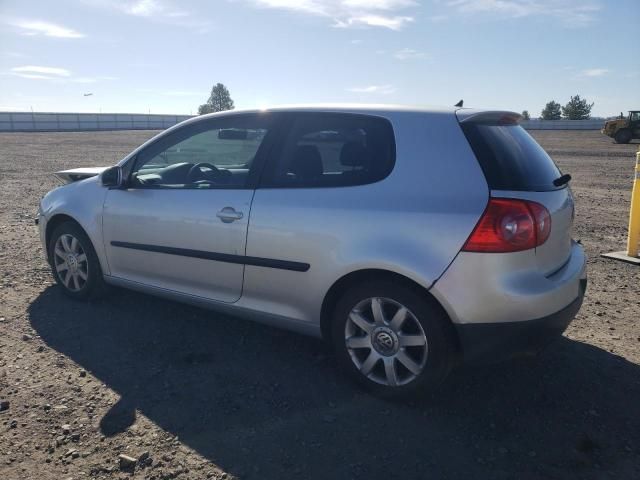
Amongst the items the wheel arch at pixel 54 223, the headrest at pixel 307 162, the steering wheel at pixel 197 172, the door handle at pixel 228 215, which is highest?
the headrest at pixel 307 162

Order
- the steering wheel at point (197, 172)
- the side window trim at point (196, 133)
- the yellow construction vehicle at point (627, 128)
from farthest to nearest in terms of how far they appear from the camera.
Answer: the yellow construction vehicle at point (627, 128) < the steering wheel at point (197, 172) < the side window trim at point (196, 133)

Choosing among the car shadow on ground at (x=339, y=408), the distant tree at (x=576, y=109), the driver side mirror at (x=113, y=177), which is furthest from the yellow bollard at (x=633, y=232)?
the distant tree at (x=576, y=109)

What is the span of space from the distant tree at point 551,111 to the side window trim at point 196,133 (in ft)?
291

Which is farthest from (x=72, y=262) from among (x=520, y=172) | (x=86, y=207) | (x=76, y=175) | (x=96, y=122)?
(x=96, y=122)

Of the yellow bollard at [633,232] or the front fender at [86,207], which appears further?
the yellow bollard at [633,232]

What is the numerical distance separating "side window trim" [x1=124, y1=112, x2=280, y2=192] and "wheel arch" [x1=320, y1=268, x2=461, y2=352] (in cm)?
90

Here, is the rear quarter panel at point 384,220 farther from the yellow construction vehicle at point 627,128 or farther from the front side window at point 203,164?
the yellow construction vehicle at point 627,128

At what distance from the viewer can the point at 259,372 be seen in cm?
349

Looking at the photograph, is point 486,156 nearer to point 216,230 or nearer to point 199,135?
point 216,230

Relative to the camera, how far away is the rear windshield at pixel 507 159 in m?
2.85

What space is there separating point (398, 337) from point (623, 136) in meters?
32.0

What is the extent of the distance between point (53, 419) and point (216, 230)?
1472mm

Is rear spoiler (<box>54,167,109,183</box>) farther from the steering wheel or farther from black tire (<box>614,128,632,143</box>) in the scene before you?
black tire (<box>614,128,632,143</box>)

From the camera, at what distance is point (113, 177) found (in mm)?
4230
